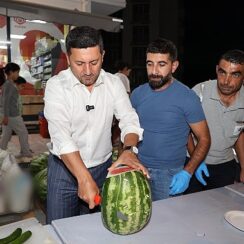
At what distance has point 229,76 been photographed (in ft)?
7.29

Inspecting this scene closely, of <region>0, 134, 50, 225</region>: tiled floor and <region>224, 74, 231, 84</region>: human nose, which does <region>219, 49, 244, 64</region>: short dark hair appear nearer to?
<region>224, 74, 231, 84</region>: human nose

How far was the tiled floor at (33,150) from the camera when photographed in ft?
8.66

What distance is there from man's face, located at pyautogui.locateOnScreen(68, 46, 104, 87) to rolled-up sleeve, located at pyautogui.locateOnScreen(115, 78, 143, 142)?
300mm

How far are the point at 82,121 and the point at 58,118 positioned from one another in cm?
20

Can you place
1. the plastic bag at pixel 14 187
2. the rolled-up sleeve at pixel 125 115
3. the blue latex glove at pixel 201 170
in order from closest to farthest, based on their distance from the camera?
the rolled-up sleeve at pixel 125 115 → the blue latex glove at pixel 201 170 → the plastic bag at pixel 14 187

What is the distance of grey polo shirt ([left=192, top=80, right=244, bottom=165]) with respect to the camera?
232 centimetres

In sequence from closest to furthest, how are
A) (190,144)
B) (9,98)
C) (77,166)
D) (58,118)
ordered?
(77,166) < (58,118) < (190,144) < (9,98)

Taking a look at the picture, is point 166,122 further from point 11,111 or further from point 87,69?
point 11,111

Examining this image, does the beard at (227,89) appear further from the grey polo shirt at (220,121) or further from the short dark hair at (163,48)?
the short dark hair at (163,48)

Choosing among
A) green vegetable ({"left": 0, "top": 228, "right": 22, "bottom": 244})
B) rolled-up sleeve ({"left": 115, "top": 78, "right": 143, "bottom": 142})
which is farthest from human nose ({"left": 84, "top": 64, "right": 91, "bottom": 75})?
green vegetable ({"left": 0, "top": 228, "right": 22, "bottom": 244})

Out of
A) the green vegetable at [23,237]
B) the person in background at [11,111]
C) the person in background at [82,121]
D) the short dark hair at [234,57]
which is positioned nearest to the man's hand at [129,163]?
the person in background at [82,121]

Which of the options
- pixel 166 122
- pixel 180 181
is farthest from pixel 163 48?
pixel 180 181

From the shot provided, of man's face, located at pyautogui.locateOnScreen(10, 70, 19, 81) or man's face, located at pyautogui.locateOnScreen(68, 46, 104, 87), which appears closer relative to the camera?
man's face, located at pyautogui.locateOnScreen(68, 46, 104, 87)

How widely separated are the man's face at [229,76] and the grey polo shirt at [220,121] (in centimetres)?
10
